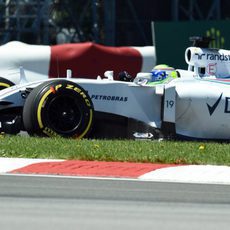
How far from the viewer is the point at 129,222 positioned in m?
7.98

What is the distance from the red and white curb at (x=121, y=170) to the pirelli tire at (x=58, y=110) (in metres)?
2.28

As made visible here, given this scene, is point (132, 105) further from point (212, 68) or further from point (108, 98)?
point (212, 68)

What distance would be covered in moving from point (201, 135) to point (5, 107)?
3378mm

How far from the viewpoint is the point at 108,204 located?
8.95 meters

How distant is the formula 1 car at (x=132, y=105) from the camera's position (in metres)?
14.4

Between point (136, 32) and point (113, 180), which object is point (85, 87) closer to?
point (113, 180)

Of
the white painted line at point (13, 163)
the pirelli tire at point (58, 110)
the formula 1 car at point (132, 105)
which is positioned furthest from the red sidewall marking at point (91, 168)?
the formula 1 car at point (132, 105)

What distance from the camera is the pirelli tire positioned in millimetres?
14211

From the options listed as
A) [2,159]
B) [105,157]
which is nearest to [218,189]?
[105,157]

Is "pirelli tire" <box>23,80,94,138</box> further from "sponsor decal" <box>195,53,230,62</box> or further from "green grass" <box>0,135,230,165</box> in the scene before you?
"sponsor decal" <box>195,53,230,62</box>

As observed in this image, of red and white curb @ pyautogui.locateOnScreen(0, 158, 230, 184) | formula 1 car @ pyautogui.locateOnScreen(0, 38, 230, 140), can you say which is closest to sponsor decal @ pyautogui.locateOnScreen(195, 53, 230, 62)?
formula 1 car @ pyautogui.locateOnScreen(0, 38, 230, 140)

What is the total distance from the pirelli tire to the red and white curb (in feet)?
7.49

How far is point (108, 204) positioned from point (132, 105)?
591cm

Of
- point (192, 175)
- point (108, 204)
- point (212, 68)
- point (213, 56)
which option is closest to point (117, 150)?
point (192, 175)
